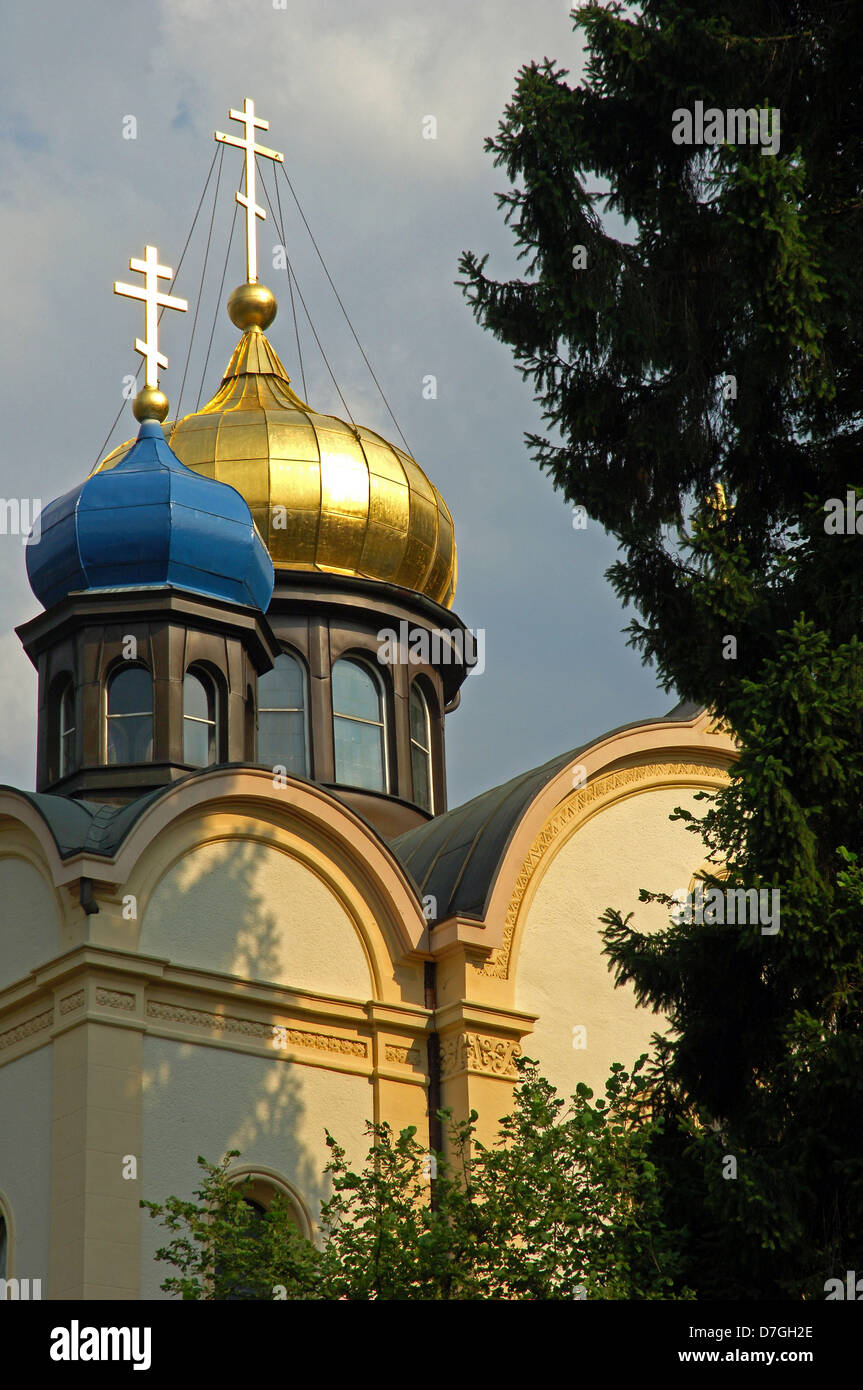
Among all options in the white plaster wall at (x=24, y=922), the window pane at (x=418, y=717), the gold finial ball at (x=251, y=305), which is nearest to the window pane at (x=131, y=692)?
the white plaster wall at (x=24, y=922)

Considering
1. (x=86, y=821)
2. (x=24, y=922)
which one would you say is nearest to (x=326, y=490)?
(x=86, y=821)

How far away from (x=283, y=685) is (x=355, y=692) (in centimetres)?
75

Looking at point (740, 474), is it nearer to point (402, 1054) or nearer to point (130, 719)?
point (402, 1054)

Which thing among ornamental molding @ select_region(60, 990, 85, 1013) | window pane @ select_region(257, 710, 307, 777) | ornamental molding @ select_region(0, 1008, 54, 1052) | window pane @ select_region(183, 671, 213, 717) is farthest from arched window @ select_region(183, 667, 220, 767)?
window pane @ select_region(257, 710, 307, 777)

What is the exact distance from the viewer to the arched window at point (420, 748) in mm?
20359

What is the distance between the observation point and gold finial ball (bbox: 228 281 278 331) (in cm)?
2297

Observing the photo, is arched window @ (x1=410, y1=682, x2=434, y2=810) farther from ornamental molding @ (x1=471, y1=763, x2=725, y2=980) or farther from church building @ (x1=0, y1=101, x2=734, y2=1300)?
ornamental molding @ (x1=471, y1=763, x2=725, y2=980)

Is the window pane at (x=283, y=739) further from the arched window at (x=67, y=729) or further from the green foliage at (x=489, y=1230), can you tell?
the green foliage at (x=489, y=1230)

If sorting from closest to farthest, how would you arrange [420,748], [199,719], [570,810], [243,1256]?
[243,1256] < [570,810] < [199,719] < [420,748]

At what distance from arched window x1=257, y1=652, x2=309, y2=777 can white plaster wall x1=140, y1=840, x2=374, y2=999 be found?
4.58 metres

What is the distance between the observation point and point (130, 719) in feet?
52.7

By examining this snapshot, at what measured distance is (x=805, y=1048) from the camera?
876cm
